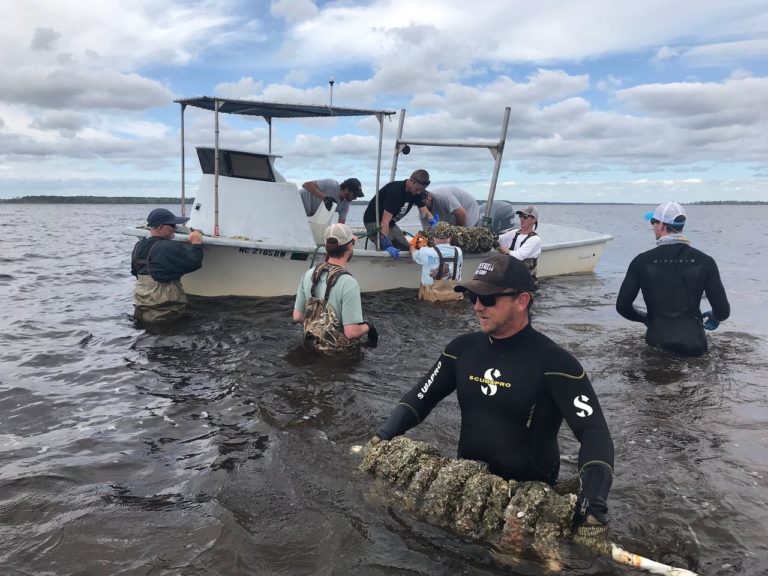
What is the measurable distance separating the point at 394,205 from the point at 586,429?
8.68 metres

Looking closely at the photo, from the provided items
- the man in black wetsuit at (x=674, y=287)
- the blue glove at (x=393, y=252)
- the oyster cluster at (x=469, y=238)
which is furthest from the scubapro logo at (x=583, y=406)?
the blue glove at (x=393, y=252)

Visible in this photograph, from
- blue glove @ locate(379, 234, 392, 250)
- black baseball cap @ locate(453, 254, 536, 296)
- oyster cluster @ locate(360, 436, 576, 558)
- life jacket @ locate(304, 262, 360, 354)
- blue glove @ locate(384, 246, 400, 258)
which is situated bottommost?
oyster cluster @ locate(360, 436, 576, 558)

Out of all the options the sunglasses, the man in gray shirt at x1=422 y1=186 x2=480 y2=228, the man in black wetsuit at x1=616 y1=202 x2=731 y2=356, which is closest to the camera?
the sunglasses

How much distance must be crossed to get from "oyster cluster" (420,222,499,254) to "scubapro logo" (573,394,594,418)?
8.24 meters

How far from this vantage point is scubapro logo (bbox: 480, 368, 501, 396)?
10.3 feet

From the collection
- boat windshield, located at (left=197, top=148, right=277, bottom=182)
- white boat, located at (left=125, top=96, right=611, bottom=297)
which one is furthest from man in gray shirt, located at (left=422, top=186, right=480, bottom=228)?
boat windshield, located at (left=197, top=148, right=277, bottom=182)

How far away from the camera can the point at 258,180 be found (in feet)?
33.9

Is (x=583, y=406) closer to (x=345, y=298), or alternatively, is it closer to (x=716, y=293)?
(x=345, y=298)

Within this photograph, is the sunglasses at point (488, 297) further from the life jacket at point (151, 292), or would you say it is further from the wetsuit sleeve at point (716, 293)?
the life jacket at point (151, 292)

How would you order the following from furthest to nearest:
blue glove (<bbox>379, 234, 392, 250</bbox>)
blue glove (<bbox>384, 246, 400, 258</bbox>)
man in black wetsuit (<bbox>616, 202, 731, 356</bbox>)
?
blue glove (<bbox>379, 234, 392, 250</bbox>)
blue glove (<bbox>384, 246, 400, 258</bbox>)
man in black wetsuit (<bbox>616, 202, 731, 356</bbox>)

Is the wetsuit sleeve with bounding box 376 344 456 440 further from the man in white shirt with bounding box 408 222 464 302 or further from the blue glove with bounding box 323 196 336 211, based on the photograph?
the blue glove with bounding box 323 196 336 211

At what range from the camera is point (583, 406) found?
9.48ft

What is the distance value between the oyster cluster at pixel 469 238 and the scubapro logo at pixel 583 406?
824 centimetres

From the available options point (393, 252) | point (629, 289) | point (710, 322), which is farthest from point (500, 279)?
point (393, 252)
